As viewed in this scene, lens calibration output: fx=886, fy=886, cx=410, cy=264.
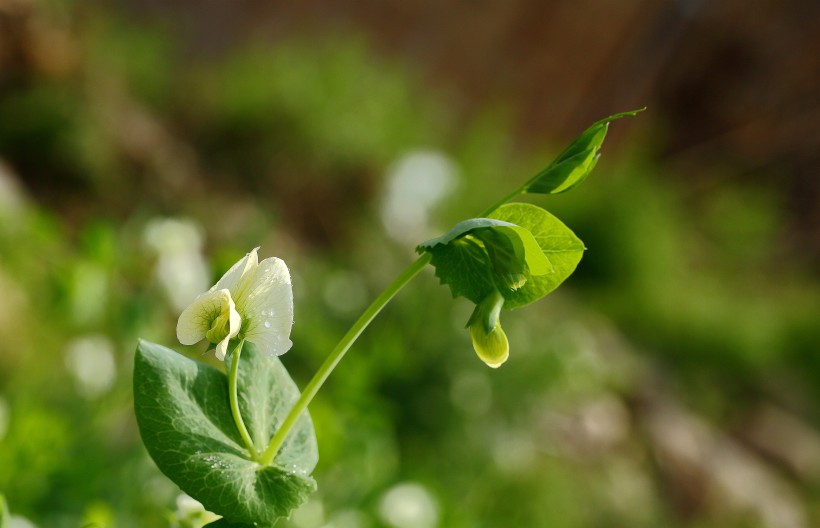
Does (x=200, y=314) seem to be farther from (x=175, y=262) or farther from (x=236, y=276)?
(x=175, y=262)

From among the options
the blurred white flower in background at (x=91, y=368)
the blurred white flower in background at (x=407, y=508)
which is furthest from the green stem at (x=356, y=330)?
the blurred white flower in background at (x=91, y=368)

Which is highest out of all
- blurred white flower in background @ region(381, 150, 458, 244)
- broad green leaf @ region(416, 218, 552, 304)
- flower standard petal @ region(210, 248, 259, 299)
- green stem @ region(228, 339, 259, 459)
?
blurred white flower in background @ region(381, 150, 458, 244)

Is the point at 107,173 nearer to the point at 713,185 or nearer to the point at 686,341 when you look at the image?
the point at 686,341

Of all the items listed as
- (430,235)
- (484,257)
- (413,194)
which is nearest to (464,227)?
(484,257)

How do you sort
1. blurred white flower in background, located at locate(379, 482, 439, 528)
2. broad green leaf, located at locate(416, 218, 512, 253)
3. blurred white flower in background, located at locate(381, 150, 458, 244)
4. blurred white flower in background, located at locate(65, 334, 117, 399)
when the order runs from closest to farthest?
broad green leaf, located at locate(416, 218, 512, 253) → blurred white flower in background, located at locate(379, 482, 439, 528) → blurred white flower in background, located at locate(65, 334, 117, 399) → blurred white flower in background, located at locate(381, 150, 458, 244)

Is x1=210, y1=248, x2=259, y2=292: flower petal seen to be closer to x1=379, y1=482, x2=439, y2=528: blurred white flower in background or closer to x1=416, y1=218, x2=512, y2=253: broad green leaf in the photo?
x1=416, y1=218, x2=512, y2=253: broad green leaf

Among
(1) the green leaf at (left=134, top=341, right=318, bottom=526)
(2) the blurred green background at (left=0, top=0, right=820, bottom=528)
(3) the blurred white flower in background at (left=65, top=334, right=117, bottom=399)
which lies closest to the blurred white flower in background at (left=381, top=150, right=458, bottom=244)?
(2) the blurred green background at (left=0, top=0, right=820, bottom=528)
